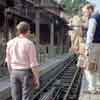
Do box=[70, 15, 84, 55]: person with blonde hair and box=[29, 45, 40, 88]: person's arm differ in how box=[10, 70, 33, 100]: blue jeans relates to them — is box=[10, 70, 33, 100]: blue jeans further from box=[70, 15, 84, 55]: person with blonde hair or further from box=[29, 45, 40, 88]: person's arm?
box=[70, 15, 84, 55]: person with blonde hair

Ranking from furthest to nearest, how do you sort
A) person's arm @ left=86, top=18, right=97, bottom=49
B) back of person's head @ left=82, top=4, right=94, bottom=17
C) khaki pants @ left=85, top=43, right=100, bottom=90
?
khaki pants @ left=85, top=43, right=100, bottom=90, back of person's head @ left=82, top=4, right=94, bottom=17, person's arm @ left=86, top=18, right=97, bottom=49

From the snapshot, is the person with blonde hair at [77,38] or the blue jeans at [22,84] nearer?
the blue jeans at [22,84]

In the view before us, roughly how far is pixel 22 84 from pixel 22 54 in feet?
1.67

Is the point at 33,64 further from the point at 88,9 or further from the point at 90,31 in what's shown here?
the point at 88,9

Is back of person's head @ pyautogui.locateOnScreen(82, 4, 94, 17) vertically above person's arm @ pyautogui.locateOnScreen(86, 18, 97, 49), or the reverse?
back of person's head @ pyautogui.locateOnScreen(82, 4, 94, 17)

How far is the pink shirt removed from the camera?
8.01 meters

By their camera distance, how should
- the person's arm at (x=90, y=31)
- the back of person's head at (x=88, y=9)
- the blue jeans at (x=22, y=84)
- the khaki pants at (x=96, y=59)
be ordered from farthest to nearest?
the khaki pants at (x=96, y=59) < the back of person's head at (x=88, y=9) < the person's arm at (x=90, y=31) < the blue jeans at (x=22, y=84)

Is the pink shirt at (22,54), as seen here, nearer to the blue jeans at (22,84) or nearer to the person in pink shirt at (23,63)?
the person in pink shirt at (23,63)

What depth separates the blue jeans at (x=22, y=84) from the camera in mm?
8062

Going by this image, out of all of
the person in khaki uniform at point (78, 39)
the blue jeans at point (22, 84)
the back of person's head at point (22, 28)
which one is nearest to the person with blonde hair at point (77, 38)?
the person in khaki uniform at point (78, 39)

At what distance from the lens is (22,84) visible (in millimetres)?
8156

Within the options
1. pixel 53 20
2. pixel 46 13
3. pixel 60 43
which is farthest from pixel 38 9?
pixel 60 43

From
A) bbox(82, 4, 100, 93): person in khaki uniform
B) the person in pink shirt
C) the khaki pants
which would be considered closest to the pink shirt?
the person in pink shirt

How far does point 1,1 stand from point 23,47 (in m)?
21.6
